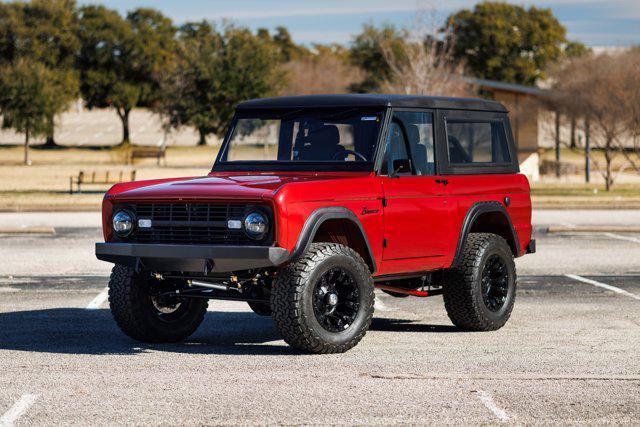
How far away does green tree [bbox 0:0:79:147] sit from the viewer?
288ft

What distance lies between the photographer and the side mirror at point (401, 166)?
32.9 ft

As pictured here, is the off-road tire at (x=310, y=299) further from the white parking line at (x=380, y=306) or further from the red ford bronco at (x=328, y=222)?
the white parking line at (x=380, y=306)

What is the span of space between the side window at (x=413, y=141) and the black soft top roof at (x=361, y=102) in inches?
4.0

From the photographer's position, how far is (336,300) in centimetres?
940

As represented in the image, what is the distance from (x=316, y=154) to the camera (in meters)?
10.5

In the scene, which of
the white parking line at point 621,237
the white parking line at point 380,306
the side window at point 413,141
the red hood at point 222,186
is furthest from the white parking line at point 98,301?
the white parking line at point 621,237

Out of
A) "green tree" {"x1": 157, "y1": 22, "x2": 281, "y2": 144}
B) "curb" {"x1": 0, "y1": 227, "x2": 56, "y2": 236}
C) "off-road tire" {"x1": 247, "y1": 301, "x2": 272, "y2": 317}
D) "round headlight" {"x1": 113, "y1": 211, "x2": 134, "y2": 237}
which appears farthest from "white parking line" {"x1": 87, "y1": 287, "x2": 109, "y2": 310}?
"green tree" {"x1": 157, "y1": 22, "x2": 281, "y2": 144}

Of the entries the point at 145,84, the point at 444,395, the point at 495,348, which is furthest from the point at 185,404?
the point at 145,84

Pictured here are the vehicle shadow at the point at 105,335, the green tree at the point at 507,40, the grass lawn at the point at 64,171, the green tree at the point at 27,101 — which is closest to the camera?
the vehicle shadow at the point at 105,335

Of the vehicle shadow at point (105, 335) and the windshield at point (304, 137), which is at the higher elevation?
the windshield at point (304, 137)

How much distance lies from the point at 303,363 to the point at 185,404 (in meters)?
1.71

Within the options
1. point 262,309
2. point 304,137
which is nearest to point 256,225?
point 304,137

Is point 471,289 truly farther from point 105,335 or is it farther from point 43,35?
point 43,35

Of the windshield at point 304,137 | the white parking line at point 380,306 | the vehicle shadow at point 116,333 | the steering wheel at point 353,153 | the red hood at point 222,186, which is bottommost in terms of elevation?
the white parking line at point 380,306
